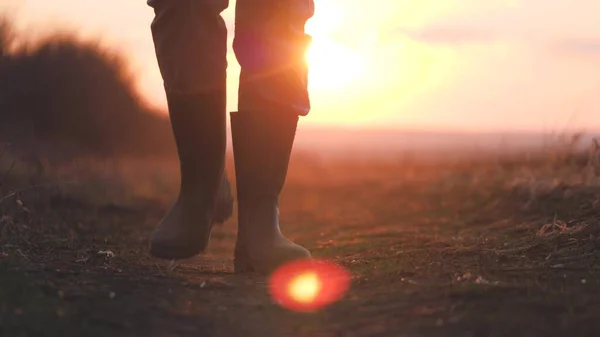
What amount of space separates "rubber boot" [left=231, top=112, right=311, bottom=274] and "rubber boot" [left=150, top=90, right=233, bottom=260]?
8 cm

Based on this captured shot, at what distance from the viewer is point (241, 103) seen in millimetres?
2213

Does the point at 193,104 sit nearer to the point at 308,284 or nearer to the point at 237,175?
the point at 237,175

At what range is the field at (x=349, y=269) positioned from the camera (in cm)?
Result: 142

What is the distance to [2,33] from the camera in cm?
323

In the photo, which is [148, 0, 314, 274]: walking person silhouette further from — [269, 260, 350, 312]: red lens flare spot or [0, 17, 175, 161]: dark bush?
[0, 17, 175, 161]: dark bush

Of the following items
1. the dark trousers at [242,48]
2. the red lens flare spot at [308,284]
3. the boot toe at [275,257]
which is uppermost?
the dark trousers at [242,48]

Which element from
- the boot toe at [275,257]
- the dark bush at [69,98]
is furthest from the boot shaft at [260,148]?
the dark bush at [69,98]

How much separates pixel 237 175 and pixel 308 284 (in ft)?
1.66

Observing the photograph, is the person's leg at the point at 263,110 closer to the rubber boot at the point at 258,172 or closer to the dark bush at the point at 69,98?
the rubber boot at the point at 258,172

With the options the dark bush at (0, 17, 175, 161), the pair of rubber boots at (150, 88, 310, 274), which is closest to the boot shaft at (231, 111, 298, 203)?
the pair of rubber boots at (150, 88, 310, 274)

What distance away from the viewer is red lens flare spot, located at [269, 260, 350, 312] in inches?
64.8

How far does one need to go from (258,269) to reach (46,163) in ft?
6.05

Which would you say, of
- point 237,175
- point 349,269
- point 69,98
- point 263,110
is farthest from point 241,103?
point 69,98

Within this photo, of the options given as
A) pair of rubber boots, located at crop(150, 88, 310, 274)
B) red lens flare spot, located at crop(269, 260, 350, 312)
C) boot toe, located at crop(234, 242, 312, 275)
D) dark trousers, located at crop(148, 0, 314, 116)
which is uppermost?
dark trousers, located at crop(148, 0, 314, 116)
